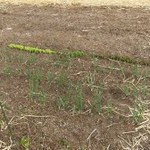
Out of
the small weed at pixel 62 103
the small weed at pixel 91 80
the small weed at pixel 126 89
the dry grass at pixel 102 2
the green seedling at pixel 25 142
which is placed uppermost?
the dry grass at pixel 102 2

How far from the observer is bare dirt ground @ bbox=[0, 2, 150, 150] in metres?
3.80

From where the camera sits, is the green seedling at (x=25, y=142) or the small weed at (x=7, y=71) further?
the small weed at (x=7, y=71)

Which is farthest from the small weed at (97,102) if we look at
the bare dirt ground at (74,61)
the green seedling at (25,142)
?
the green seedling at (25,142)

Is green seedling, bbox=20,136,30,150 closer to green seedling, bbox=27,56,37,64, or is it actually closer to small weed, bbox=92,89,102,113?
small weed, bbox=92,89,102,113

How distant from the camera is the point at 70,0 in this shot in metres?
6.86

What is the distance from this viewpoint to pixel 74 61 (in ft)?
15.9

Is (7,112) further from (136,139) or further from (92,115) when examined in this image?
(136,139)

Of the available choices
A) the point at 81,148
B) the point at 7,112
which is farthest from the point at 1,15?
the point at 81,148

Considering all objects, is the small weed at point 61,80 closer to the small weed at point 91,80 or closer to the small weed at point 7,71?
the small weed at point 91,80

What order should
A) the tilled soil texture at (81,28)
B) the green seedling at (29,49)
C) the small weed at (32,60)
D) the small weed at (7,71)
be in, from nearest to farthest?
the small weed at (7,71)
the small weed at (32,60)
the green seedling at (29,49)
the tilled soil texture at (81,28)

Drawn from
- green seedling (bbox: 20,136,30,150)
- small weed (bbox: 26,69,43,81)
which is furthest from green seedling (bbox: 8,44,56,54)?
green seedling (bbox: 20,136,30,150)

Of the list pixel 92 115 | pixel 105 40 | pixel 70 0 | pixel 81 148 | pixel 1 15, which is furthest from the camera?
pixel 70 0

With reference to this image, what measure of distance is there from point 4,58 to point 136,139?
5.96ft

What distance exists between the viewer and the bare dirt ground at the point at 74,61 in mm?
3799
